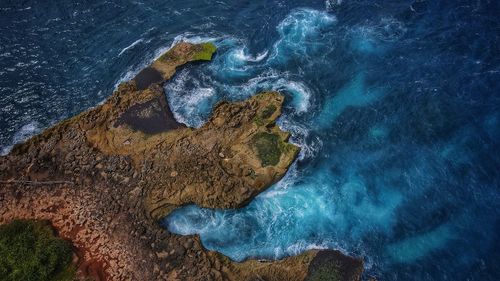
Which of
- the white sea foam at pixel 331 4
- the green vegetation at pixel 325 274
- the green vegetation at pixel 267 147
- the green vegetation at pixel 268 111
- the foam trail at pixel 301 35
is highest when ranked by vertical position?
the white sea foam at pixel 331 4

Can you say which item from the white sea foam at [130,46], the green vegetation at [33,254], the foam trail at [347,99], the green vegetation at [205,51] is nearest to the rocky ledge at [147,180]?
the green vegetation at [33,254]

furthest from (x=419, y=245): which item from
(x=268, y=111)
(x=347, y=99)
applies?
(x=268, y=111)

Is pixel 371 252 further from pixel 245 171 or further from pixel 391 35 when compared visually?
pixel 391 35

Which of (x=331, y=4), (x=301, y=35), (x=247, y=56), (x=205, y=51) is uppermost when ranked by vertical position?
(x=331, y=4)

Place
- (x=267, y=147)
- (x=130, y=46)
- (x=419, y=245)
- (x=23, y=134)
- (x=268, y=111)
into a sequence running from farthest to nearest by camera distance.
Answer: (x=130, y=46), (x=268, y=111), (x=23, y=134), (x=267, y=147), (x=419, y=245)

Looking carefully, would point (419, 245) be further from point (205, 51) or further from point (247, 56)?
point (205, 51)

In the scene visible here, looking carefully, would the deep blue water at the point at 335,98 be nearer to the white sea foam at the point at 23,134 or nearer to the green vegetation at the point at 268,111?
the white sea foam at the point at 23,134

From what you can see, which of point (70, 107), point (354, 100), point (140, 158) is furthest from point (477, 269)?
point (70, 107)
